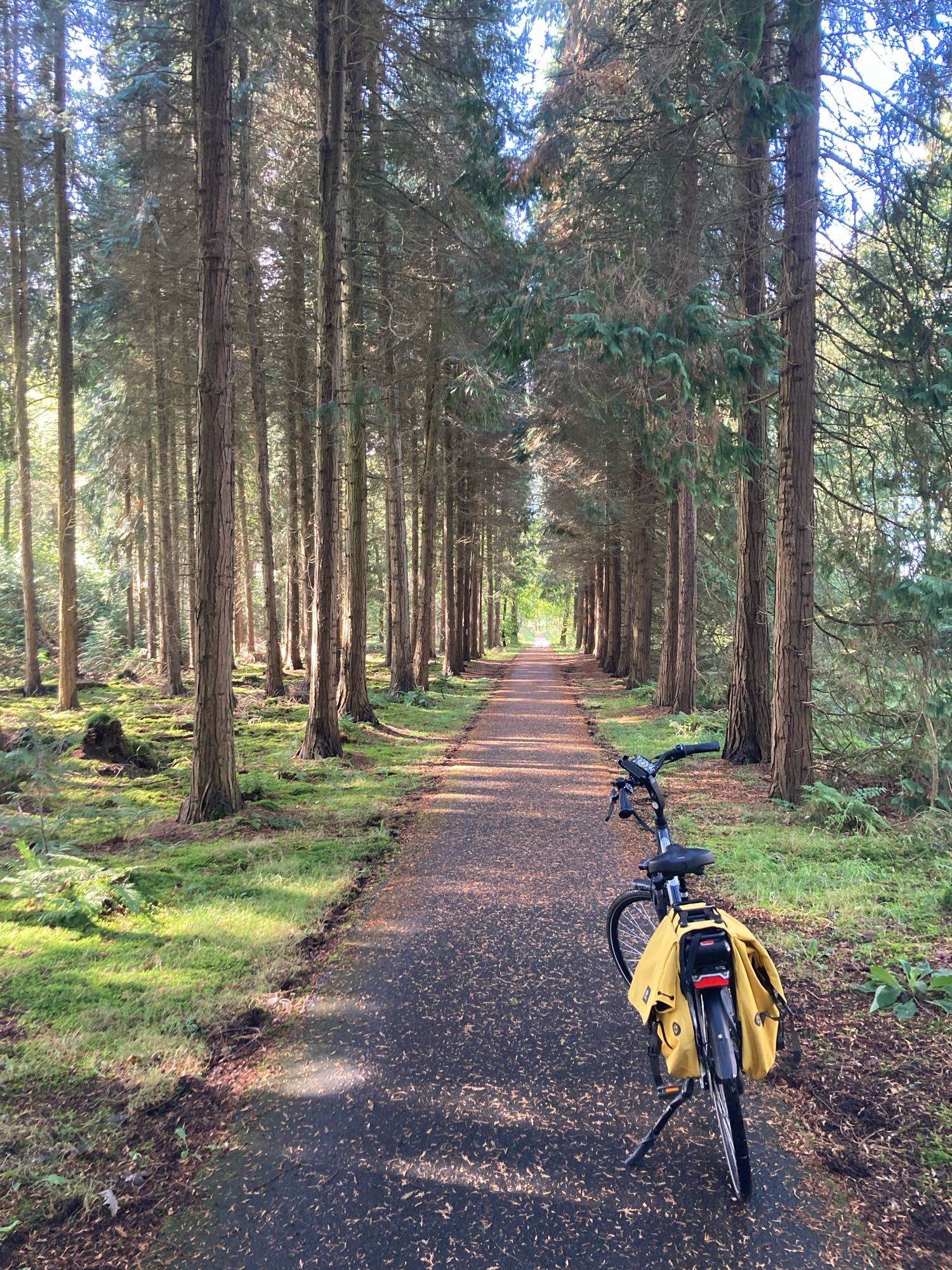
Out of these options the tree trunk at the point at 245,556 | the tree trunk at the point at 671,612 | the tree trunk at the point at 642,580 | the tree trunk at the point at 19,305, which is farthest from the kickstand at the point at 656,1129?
the tree trunk at the point at 245,556

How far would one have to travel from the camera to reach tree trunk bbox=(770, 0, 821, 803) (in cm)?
731

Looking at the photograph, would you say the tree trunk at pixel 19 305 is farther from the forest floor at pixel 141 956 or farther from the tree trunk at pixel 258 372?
the forest floor at pixel 141 956

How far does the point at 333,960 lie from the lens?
14.3 feet

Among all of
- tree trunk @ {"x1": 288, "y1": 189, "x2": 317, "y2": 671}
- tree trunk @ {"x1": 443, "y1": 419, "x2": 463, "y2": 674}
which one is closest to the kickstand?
tree trunk @ {"x1": 288, "y1": 189, "x2": 317, "y2": 671}

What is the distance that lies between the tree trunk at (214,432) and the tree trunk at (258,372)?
5.74 m

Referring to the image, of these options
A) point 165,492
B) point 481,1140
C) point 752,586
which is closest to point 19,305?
point 165,492

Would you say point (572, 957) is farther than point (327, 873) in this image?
No

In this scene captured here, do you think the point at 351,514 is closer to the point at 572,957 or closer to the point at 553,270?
the point at 553,270

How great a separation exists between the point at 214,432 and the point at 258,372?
8.40 metres

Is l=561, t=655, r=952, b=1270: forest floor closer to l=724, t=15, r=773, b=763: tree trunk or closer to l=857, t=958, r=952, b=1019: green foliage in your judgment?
l=857, t=958, r=952, b=1019: green foliage

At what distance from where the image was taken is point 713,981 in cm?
242

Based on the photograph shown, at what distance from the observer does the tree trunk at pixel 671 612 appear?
14.7m

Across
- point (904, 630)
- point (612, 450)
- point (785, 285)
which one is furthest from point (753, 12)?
point (612, 450)

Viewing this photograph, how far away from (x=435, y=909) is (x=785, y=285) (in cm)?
723
